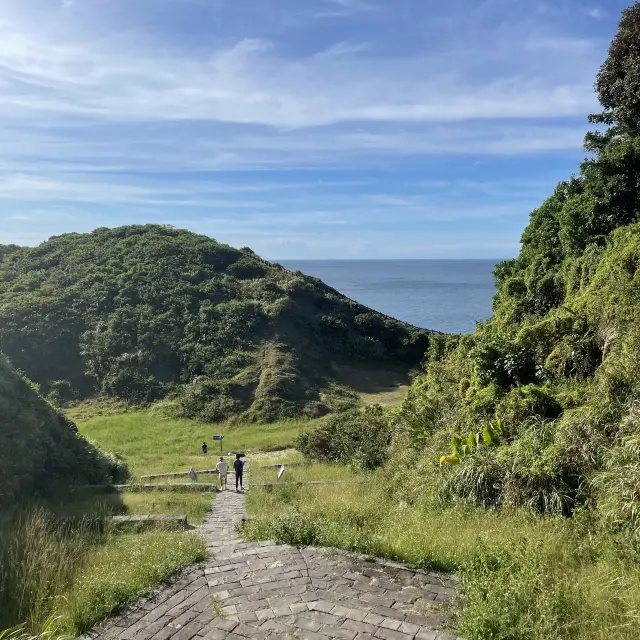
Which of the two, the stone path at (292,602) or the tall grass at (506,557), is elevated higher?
the tall grass at (506,557)

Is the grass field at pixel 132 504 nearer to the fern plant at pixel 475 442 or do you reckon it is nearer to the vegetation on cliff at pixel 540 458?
the vegetation on cliff at pixel 540 458

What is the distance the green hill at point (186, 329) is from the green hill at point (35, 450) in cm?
1348

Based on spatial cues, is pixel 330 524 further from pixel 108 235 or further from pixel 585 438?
pixel 108 235

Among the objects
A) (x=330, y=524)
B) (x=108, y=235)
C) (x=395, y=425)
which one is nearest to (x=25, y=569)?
(x=330, y=524)

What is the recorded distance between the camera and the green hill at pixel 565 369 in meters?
7.39

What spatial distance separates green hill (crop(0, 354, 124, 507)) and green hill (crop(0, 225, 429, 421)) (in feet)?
44.2

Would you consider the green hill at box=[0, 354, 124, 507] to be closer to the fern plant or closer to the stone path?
the stone path

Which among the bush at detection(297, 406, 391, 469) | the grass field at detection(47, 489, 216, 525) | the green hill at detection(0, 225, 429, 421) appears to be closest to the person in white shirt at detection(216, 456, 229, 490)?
the grass field at detection(47, 489, 216, 525)

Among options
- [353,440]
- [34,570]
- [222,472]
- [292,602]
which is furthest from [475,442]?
[353,440]

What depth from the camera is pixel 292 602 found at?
5.57 m

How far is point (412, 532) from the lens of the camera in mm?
7109

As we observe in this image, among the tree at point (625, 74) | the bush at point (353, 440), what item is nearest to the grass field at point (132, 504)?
the bush at point (353, 440)

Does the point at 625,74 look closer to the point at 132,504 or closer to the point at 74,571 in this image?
the point at 132,504

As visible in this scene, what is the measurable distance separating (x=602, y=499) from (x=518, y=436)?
2655 millimetres
